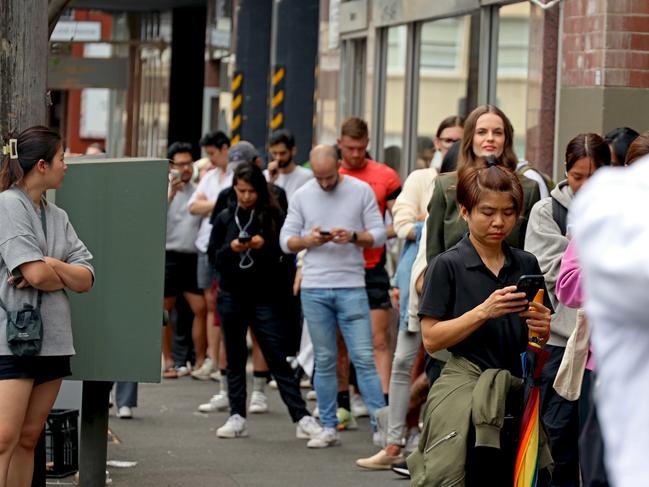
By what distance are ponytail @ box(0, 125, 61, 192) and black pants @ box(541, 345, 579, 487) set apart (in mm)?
2344

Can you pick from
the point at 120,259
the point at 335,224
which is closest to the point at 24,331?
the point at 120,259

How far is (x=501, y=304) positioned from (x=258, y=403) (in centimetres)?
592

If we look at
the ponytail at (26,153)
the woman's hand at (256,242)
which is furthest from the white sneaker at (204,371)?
the ponytail at (26,153)

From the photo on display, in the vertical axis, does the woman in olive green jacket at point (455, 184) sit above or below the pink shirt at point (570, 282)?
above

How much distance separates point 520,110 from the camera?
10094 mm

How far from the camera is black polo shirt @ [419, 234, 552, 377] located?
522 centimetres

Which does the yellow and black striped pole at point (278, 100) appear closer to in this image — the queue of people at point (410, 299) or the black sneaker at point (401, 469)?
the queue of people at point (410, 299)

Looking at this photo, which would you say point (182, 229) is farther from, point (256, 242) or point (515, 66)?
point (515, 66)

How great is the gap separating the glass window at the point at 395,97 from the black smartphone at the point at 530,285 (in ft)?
26.4

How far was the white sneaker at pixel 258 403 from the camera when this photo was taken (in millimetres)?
10735

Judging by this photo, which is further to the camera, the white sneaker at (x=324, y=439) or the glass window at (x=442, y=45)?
the glass window at (x=442, y=45)

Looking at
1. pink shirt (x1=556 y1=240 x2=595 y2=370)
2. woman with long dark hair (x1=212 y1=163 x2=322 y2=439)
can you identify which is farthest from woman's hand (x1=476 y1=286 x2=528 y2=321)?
woman with long dark hair (x1=212 y1=163 x2=322 y2=439)

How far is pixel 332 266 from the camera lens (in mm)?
9055

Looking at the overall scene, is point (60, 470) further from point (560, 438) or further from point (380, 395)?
point (560, 438)
